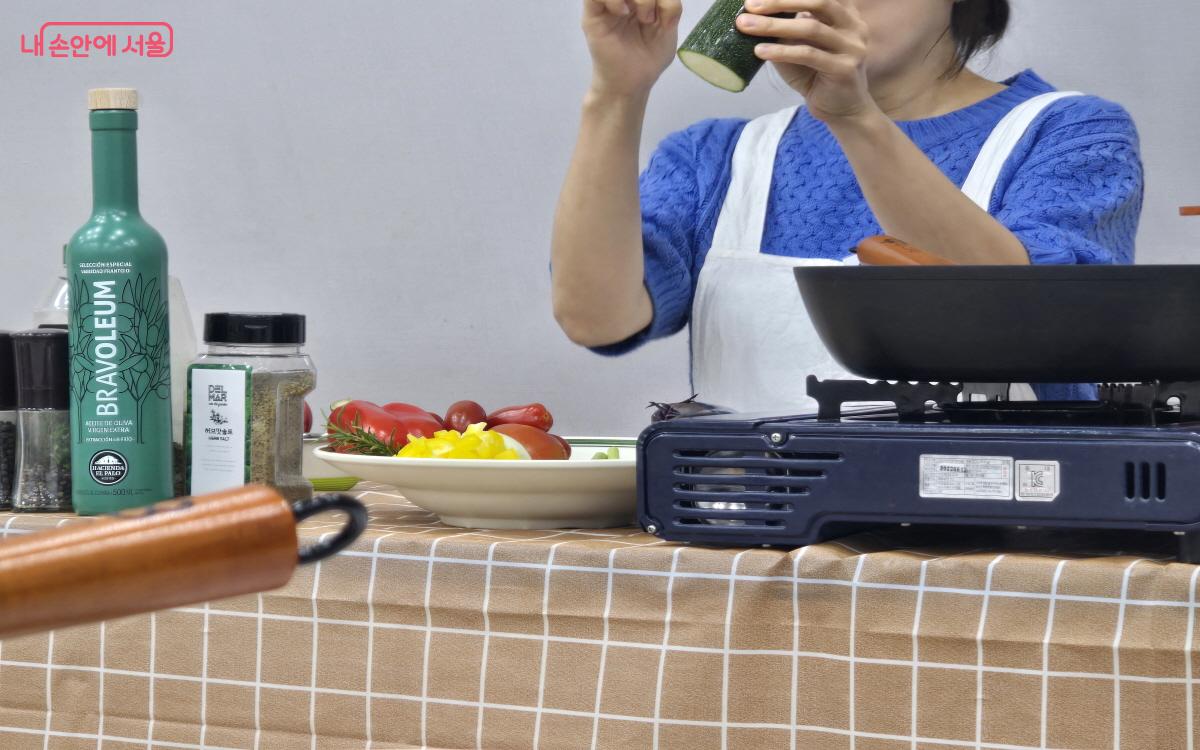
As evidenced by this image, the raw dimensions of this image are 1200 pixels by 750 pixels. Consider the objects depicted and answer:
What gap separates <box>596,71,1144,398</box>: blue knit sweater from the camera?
53.5 inches

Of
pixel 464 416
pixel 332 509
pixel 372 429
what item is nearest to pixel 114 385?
pixel 372 429

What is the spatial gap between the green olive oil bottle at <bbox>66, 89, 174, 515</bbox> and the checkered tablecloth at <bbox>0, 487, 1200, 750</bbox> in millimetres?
72

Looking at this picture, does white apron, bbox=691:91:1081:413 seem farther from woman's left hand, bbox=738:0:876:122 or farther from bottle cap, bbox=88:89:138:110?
bottle cap, bbox=88:89:138:110

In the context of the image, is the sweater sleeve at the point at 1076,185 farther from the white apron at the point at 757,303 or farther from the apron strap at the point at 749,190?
the apron strap at the point at 749,190

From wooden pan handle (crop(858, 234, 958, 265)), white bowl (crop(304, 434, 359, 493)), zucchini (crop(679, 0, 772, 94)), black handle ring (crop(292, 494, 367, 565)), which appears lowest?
white bowl (crop(304, 434, 359, 493))

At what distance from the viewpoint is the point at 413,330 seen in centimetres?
244

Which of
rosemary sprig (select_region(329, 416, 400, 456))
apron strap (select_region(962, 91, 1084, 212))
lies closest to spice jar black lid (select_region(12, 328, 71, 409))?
rosemary sprig (select_region(329, 416, 400, 456))

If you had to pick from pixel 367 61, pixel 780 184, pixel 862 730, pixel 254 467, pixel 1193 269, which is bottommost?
pixel 862 730

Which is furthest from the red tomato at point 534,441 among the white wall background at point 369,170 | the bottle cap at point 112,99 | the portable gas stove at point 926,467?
the white wall background at point 369,170

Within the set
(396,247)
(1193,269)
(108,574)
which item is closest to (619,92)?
(1193,269)

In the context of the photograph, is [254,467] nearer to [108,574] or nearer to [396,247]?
[108,574]

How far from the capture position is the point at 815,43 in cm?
106

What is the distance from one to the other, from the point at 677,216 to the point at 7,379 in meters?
0.82

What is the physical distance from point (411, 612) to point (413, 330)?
157 centimetres
